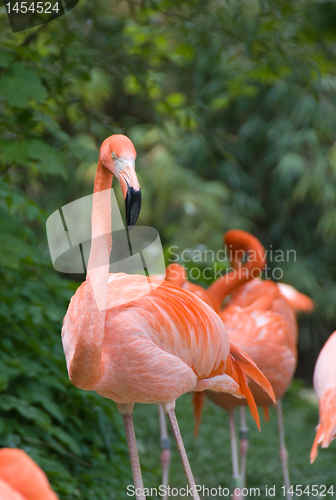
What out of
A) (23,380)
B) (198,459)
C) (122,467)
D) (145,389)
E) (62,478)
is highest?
(145,389)

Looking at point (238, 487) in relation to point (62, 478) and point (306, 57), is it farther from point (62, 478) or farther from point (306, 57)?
point (306, 57)

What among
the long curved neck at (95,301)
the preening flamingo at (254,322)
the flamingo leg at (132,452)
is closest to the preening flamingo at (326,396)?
the preening flamingo at (254,322)

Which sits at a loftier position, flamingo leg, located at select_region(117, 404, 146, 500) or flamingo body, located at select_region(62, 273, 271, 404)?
flamingo body, located at select_region(62, 273, 271, 404)

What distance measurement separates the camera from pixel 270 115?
23.8ft

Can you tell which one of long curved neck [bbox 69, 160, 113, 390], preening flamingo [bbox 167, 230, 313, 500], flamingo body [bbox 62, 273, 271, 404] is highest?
long curved neck [bbox 69, 160, 113, 390]

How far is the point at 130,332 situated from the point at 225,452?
281 cm

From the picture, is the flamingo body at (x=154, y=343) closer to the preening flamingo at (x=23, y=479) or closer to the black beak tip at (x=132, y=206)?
the black beak tip at (x=132, y=206)

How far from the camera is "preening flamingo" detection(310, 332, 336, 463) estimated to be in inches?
80.2

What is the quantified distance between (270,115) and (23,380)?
5845mm

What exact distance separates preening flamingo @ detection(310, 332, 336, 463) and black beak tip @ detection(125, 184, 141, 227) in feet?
4.06

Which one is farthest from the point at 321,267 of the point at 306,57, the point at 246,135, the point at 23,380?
the point at 23,380

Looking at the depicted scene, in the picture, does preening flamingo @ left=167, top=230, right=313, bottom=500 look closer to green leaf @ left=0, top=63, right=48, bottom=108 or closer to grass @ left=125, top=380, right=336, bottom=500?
grass @ left=125, top=380, right=336, bottom=500

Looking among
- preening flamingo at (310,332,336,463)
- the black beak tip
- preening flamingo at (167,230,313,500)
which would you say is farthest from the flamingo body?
preening flamingo at (167,230,313,500)

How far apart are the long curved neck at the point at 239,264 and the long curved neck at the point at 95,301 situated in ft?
4.85
